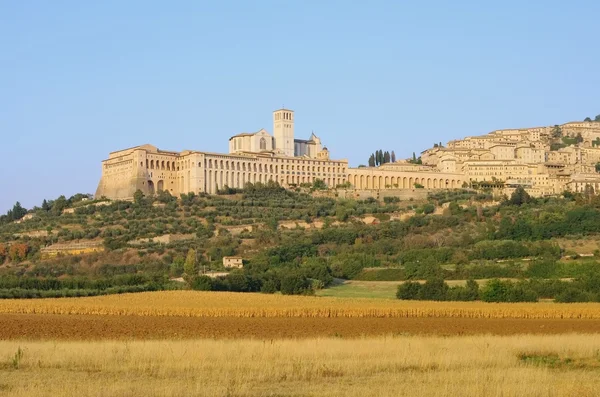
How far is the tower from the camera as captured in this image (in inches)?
4569

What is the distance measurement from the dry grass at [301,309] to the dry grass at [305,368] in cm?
1366

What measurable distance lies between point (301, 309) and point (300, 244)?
35.7 meters

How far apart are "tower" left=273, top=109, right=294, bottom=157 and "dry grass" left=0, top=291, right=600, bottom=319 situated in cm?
7627

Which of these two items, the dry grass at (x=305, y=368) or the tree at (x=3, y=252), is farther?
the tree at (x=3, y=252)

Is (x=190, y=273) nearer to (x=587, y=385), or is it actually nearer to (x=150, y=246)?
(x=150, y=246)

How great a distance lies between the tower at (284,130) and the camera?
381 ft

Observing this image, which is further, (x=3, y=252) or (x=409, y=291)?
(x=3, y=252)

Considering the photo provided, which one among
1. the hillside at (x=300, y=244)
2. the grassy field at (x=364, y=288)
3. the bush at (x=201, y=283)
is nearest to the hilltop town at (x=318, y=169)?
the hillside at (x=300, y=244)

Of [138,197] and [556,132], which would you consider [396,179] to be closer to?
[138,197]

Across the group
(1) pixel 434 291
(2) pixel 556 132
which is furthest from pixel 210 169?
(2) pixel 556 132

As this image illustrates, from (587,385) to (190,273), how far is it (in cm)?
4378

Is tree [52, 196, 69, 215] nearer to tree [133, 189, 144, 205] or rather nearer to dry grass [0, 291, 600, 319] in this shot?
tree [133, 189, 144, 205]

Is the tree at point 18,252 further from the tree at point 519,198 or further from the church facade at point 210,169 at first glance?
the tree at point 519,198

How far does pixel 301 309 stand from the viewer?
36.2 metres
